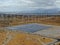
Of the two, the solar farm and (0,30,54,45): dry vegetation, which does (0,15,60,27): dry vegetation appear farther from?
(0,30,54,45): dry vegetation

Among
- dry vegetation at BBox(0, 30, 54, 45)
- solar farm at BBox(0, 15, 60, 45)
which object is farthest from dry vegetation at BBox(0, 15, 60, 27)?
dry vegetation at BBox(0, 30, 54, 45)

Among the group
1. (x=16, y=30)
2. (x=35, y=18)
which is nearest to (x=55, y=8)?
(x=35, y=18)

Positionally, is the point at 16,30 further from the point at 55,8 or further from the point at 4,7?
the point at 55,8

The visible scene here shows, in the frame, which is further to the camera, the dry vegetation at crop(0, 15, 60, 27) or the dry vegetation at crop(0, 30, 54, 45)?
the dry vegetation at crop(0, 15, 60, 27)

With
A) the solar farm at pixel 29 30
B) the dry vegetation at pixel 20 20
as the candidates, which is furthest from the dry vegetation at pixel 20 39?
the dry vegetation at pixel 20 20

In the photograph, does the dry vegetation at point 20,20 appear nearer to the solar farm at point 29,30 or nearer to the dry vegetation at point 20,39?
the solar farm at point 29,30

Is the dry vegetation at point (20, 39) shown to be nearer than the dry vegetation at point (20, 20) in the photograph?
Yes

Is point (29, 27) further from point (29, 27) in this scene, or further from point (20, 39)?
point (20, 39)

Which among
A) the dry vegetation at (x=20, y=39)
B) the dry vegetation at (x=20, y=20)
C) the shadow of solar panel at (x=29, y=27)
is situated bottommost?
the dry vegetation at (x=20, y=39)
